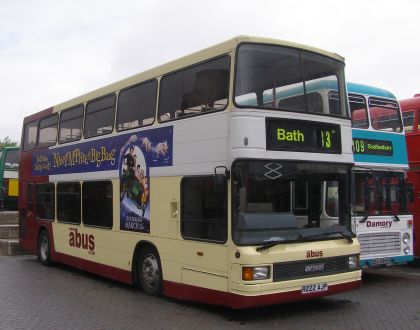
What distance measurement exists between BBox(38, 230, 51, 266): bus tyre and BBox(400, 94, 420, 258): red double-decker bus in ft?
27.9

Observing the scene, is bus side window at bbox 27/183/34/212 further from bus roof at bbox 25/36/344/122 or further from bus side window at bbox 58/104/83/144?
bus roof at bbox 25/36/344/122

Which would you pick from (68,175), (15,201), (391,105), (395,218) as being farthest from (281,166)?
(15,201)

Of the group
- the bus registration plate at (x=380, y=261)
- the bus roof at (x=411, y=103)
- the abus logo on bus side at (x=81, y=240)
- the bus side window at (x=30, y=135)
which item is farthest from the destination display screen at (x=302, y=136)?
the bus side window at (x=30, y=135)

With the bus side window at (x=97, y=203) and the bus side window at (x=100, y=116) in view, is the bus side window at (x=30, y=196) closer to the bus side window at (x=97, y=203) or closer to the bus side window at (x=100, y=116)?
the bus side window at (x=97, y=203)

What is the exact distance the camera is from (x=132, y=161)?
378 inches

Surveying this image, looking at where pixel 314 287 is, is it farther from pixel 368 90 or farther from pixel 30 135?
pixel 30 135

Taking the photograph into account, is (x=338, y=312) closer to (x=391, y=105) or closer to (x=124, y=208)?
(x=124, y=208)

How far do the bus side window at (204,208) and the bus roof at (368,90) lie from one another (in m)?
4.56

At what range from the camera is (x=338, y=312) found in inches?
312

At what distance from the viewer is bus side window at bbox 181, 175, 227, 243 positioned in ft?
24.1

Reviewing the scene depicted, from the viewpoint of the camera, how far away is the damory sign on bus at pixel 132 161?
8828 mm

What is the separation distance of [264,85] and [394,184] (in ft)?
15.4

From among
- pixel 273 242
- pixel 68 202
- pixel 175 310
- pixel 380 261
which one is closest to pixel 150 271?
pixel 175 310

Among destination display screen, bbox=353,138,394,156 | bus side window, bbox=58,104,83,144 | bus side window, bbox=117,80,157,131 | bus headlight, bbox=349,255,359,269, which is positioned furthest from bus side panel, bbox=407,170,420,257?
bus side window, bbox=58,104,83,144
